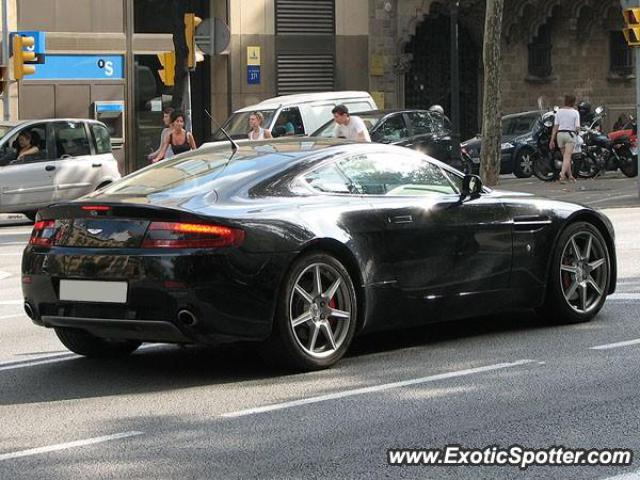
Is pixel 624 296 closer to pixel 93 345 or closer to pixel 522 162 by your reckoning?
pixel 93 345

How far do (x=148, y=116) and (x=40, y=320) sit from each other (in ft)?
87.9

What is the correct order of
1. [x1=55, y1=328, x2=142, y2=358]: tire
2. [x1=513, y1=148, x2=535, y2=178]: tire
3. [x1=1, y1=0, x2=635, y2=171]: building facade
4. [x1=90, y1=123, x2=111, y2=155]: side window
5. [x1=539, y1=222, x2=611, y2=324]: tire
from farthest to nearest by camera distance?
[x1=513, y1=148, x2=535, y2=178]: tire, [x1=1, y1=0, x2=635, y2=171]: building facade, [x1=90, y1=123, x2=111, y2=155]: side window, [x1=539, y1=222, x2=611, y2=324]: tire, [x1=55, y1=328, x2=142, y2=358]: tire

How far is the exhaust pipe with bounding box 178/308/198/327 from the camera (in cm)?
803

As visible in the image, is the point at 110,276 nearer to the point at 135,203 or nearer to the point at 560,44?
the point at 135,203

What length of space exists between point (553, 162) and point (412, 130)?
5.14 m

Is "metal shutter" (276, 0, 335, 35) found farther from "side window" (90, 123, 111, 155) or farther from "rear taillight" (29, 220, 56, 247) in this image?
"rear taillight" (29, 220, 56, 247)

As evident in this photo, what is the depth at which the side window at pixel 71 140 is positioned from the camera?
77.5 feet

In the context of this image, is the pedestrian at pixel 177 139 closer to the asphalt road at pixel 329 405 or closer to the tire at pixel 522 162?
the asphalt road at pixel 329 405

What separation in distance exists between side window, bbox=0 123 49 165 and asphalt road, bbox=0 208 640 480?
1296cm

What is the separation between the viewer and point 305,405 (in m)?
7.56

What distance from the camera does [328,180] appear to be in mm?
9094

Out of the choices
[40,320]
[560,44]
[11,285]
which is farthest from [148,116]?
[40,320]

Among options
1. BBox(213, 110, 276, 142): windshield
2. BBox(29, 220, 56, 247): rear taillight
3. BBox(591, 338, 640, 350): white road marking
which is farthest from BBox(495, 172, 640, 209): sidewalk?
BBox(29, 220, 56, 247): rear taillight

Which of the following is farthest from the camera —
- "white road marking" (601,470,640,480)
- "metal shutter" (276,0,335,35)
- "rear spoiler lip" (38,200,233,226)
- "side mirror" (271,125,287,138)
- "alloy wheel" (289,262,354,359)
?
"metal shutter" (276,0,335,35)
